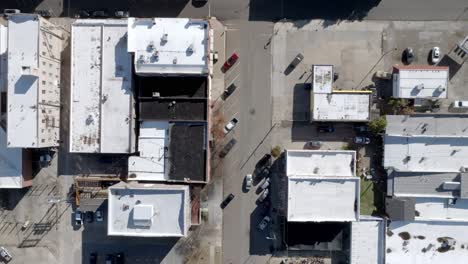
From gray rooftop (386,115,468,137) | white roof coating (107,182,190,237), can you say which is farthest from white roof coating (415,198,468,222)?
white roof coating (107,182,190,237)

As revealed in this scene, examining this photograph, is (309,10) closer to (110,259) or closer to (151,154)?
(151,154)

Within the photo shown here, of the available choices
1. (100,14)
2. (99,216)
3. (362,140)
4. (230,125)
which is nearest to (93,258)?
(99,216)

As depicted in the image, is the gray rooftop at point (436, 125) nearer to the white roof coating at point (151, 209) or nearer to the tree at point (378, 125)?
the tree at point (378, 125)

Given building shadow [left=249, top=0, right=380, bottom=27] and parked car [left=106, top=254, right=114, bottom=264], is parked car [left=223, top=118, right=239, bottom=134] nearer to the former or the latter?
building shadow [left=249, top=0, right=380, bottom=27]

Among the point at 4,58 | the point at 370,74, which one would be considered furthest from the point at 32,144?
the point at 370,74

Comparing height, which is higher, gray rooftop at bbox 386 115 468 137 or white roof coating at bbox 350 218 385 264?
gray rooftop at bbox 386 115 468 137

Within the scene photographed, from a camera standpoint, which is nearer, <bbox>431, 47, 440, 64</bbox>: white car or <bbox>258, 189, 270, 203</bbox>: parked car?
Result: <bbox>431, 47, 440, 64</bbox>: white car
